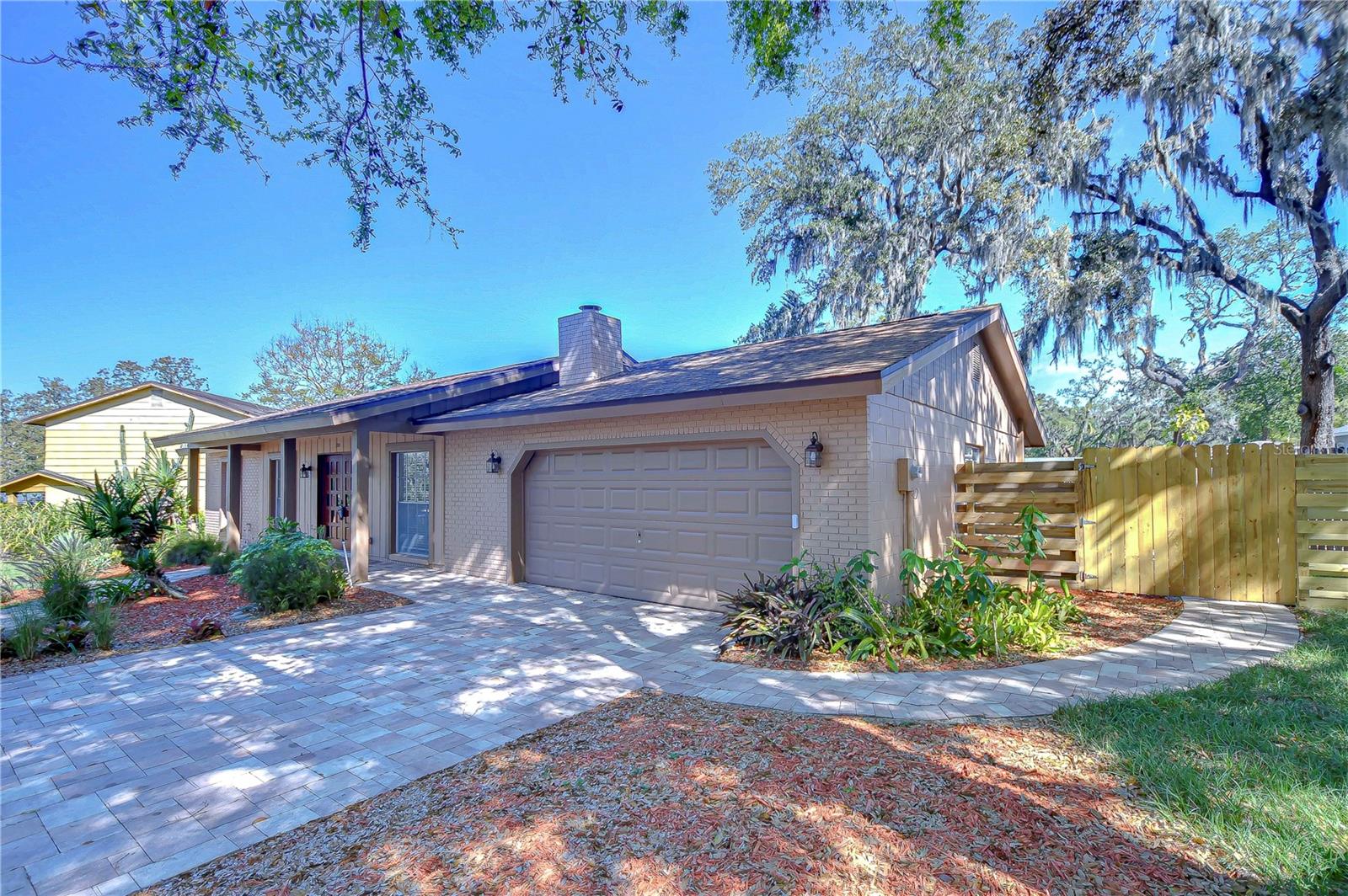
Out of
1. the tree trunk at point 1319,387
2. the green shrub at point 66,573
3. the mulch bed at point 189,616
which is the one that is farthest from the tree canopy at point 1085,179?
the green shrub at point 66,573

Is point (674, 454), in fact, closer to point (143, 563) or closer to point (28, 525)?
point (143, 563)

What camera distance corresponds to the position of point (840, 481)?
6.60 m

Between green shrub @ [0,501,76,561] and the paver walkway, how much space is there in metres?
9.14

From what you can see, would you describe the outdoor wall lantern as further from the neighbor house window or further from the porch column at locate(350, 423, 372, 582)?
the neighbor house window

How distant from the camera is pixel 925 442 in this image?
8.06 meters

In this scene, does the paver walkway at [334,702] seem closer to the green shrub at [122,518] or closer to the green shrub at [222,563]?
the green shrub at [122,518]

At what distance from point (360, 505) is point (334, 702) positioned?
17.0 ft

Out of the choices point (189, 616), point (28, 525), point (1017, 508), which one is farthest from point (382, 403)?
point (28, 525)

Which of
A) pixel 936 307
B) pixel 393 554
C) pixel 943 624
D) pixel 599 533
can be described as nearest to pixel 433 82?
pixel 599 533

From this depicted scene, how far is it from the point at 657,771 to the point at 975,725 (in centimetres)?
203

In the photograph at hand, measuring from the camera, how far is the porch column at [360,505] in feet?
30.6

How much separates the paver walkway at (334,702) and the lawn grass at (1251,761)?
0.44 meters

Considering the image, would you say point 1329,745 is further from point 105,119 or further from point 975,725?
point 105,119

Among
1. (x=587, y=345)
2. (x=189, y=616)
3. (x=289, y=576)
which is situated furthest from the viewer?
(x=587, y=345)
